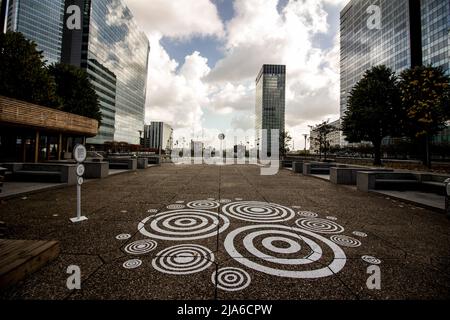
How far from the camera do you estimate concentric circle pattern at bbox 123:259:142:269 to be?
308cm

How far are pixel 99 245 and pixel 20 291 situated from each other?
1.35 metres

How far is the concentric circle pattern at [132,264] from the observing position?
121 inches

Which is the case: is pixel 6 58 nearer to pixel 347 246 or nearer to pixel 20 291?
pixel 20 291

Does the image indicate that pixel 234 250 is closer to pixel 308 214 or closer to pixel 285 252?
pixel 285 252

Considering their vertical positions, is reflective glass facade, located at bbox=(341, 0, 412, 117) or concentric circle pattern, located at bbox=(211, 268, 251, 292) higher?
reflective glass facade, located at bbox=(341, 0, 412, 117)

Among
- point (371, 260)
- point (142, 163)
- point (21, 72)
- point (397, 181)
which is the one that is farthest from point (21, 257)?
point (21, 72)

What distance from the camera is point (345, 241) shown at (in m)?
4.18

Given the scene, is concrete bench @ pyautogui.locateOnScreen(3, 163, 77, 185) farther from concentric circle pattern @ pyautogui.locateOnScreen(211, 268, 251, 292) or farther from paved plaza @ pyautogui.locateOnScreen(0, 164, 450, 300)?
concentric circle pattern @ pyautogui.locateOnScreen(211, 268, 251, 292)

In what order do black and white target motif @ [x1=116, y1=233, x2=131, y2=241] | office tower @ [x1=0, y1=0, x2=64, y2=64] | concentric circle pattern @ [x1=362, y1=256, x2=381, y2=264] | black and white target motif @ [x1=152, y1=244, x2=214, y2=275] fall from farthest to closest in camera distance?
1. office tower @ [x1=0, y1=0, x2=64, y2=64]
2. black and white target motif @ [x1=116, y1=233, x2=131, y2=241]
3. concentric circle pattern @ [x1=362, y1=256, x2=381, y2=264]
4. black and white target motif @ [x1=152, y1=244, x2=214, y2=275]

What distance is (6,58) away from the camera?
65.9 feet

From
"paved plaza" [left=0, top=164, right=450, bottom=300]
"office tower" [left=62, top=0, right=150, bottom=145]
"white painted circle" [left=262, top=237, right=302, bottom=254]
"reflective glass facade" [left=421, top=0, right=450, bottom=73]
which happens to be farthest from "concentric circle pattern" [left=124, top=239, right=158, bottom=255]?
"office tower" [left=62, top=0, right=150, bottom=145]

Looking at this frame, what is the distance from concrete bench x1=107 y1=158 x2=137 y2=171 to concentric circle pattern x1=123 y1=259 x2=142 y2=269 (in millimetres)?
17374
